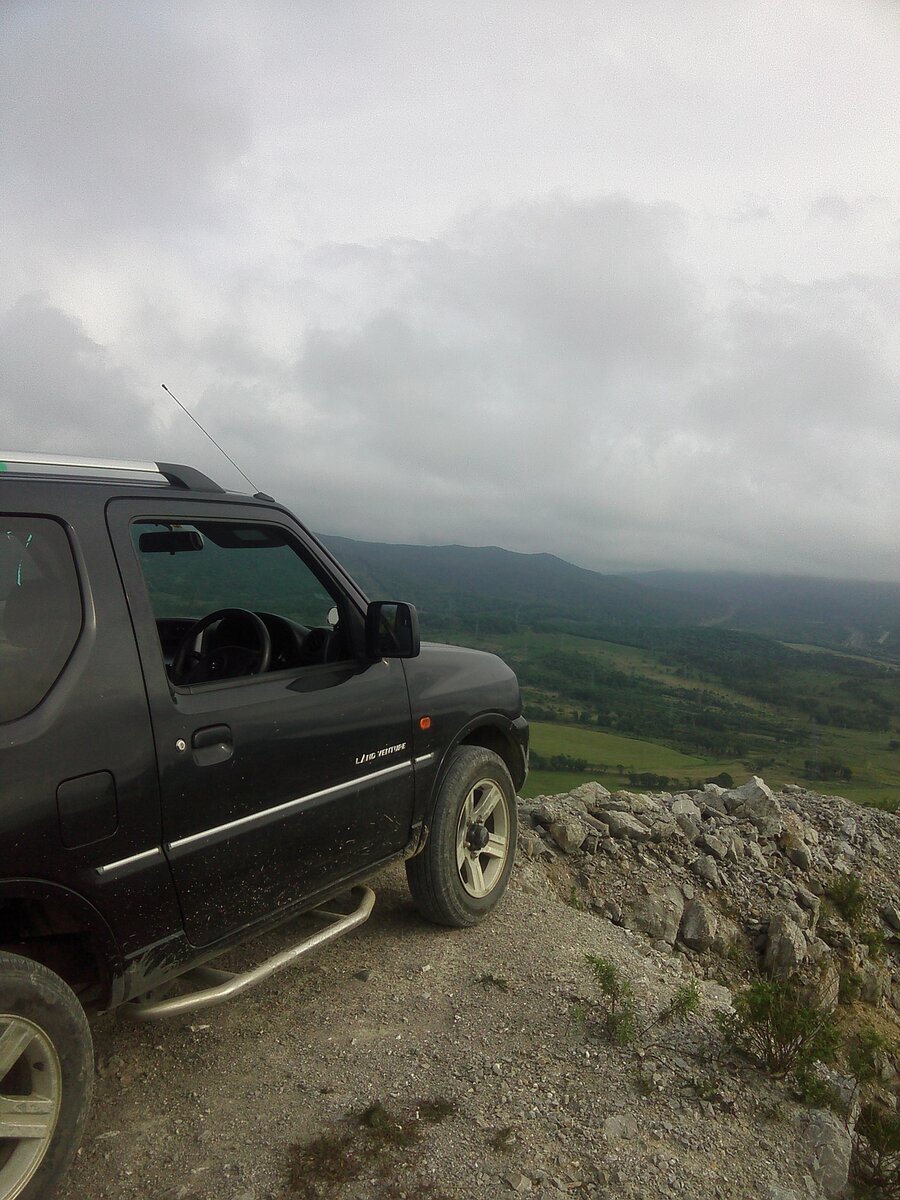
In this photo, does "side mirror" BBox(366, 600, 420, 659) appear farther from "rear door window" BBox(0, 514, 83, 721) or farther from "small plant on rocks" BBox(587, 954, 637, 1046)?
"small plant on rocks" BBox(587, 954, 637, 1046)

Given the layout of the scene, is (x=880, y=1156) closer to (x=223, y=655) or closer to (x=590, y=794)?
(x=223, y=655)

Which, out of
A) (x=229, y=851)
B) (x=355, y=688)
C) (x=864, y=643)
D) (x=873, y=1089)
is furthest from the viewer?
(x=864, y=643)

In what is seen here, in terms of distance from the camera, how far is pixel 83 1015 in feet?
7.20

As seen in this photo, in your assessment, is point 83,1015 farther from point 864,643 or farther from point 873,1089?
point 864,643

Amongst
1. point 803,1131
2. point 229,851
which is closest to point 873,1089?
point 803,1131

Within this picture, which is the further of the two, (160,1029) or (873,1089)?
(873,1089)

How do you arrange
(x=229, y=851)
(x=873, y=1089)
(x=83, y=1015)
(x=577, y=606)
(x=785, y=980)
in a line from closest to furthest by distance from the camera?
(x=83, y=1015) < (x=229, y=851) < (x=873, y=1089) < (x=785, y=980) < (x=577, y=606)

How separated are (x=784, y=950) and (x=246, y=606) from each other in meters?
4.79

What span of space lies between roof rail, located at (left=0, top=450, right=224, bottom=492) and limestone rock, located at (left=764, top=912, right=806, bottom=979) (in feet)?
17.2

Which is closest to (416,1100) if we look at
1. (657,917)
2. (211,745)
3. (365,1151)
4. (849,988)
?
(365,1151)

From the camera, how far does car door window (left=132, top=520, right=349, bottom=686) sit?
325 centimetres

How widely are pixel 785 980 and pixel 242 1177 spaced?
4329mm

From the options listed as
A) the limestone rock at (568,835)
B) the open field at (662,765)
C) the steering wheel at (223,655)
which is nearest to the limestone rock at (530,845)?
the limestone rock at (568,835)

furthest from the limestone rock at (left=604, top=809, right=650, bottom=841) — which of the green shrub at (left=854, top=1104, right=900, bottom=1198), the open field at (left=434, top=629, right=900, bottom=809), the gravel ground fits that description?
the open field at (left=434, top=629, right=900, bottom=809)
